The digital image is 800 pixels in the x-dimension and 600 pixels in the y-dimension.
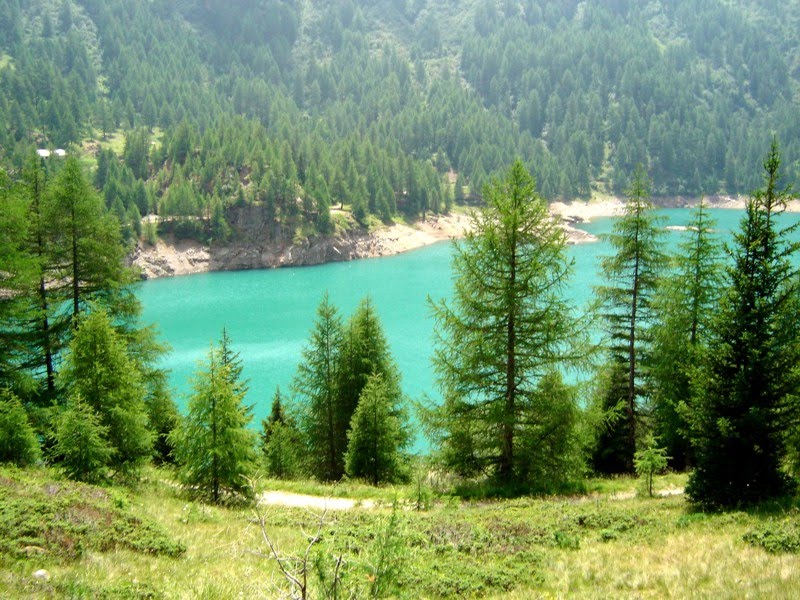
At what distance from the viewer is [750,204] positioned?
1434 cm

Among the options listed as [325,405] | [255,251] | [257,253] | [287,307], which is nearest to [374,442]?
[325,405]

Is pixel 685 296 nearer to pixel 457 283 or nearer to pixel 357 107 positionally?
pixel 457 283

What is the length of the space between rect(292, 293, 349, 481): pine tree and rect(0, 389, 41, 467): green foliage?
10548 mm

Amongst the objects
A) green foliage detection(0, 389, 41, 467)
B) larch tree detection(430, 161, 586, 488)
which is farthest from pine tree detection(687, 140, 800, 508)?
green foliage detection(0, 389, 41, 467)

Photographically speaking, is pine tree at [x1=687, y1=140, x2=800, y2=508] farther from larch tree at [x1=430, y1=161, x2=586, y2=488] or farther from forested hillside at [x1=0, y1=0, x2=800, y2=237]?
forested hillside at [x1=0, y1=0, x2=800, y2=237]

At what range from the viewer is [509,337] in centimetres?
1709

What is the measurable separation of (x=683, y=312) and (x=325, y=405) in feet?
45.9

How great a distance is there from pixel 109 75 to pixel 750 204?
669 feet

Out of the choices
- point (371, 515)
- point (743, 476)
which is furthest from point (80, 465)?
point (743, 476)

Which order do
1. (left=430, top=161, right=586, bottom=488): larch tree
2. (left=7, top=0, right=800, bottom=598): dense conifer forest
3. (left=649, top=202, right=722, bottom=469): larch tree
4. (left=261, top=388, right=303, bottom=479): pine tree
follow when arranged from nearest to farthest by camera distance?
1. (left=7, top=0, right=800, bottom=598): dense conifer forest
2. (left=430, top=161, right=586, bottom=488): larch tree
3. (left=649, top=202, right=722, bottom=469): larch tree
4. (left=261, top=388, right=303, bottom=479): pine tree

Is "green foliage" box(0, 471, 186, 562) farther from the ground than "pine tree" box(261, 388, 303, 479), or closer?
farther from the ground

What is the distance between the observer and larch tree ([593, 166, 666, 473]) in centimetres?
2172

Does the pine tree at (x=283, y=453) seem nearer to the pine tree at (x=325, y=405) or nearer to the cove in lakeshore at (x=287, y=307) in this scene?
the pine tree at (x=325, y=405)

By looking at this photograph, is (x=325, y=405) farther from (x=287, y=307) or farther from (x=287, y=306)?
(x=287, y=306)
